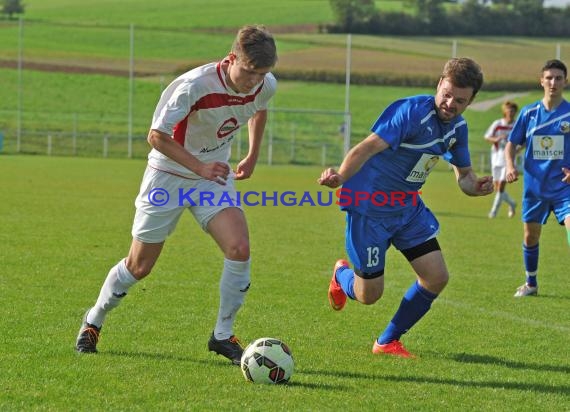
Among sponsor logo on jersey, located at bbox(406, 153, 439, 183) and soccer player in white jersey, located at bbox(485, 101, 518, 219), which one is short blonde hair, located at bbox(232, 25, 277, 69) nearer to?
sponsor logo on jersey, located at bbox(406, 153, 439, 183)

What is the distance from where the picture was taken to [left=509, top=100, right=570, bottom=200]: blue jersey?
8.52m

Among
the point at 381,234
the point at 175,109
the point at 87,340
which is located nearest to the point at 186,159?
the point at 175,109

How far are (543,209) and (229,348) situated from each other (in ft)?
13.5

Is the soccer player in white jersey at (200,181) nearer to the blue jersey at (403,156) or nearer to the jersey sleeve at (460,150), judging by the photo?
the blue jersey at (403,156)

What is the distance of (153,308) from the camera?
7.31m

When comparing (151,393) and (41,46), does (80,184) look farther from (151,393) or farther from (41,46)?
(41,46)

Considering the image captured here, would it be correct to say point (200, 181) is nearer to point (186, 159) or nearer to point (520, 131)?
point (186, 159)

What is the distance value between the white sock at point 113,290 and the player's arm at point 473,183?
2219 millimetres

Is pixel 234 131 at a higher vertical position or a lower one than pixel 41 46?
lower

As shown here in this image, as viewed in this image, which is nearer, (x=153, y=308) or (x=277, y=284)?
(x=153, y=308)

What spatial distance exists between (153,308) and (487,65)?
1183 inches

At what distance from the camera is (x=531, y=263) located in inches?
350

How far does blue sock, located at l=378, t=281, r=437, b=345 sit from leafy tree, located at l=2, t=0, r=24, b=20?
53606mm

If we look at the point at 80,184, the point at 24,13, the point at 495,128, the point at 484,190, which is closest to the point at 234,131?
the point at 484,190
